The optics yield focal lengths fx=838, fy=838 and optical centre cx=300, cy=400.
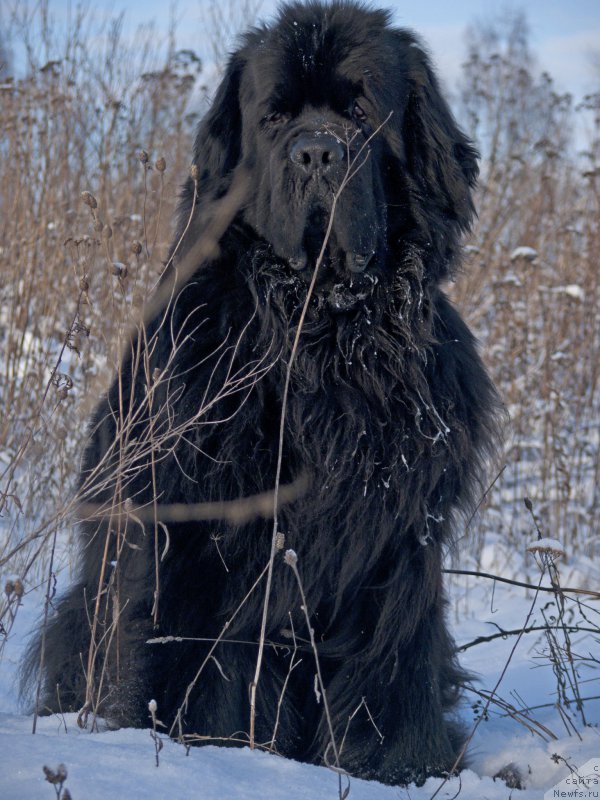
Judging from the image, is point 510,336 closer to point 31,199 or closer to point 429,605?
point 31,199

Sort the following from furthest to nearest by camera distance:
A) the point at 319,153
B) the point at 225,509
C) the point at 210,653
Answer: the point at 319,153, the point at 225,509, the point at 210,653

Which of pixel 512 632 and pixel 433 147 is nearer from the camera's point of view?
pixel 512 632

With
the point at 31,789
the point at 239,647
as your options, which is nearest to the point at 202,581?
the point at 239,647

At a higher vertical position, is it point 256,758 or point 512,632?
point 512,632

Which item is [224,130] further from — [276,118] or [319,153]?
[319,153]

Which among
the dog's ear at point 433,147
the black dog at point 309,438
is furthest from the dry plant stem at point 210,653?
the dog's ear at point 433,147

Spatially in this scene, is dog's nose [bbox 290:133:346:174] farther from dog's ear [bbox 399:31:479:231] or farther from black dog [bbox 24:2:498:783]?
A: dog's ear [bbox 399:31:479:231]

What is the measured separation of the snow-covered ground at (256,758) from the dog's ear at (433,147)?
65.9 inches

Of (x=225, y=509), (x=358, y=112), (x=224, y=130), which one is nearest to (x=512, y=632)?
(x=225, y=509)

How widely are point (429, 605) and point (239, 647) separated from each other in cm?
59

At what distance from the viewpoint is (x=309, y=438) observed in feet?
8.41

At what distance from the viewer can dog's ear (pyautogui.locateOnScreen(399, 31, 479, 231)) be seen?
2.86m

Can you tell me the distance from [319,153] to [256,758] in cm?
169

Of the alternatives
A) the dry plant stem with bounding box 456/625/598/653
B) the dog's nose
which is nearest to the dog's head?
the dog's nose
